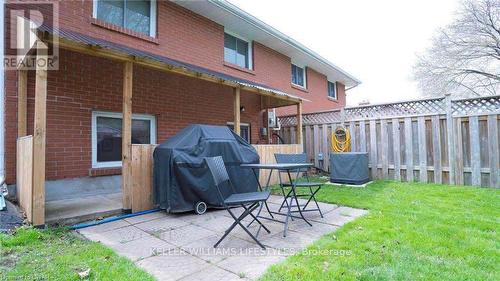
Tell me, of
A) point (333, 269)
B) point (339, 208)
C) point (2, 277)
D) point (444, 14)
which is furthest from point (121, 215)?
point (444, 14)

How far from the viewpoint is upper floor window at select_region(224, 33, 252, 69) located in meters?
9.07

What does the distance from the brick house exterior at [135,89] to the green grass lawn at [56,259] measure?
2238 mm

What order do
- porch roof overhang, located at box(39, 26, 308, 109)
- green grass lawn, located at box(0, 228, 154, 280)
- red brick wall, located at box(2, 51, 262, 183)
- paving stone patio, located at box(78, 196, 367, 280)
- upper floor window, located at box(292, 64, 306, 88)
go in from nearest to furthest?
green grass lawn, located at box(0, 228, 154, 280), paving stone patio, located at box(78, 196, 367, 280), porch roof overhang, located at box(39, 26, 308, 109), red brick wall, located at box(2, 51, 262, 183), upper floor window, located at box(292, 64, 306, 88)

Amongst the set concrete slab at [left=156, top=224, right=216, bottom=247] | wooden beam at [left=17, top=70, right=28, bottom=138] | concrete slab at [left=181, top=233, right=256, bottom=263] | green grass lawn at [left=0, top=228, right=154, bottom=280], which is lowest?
concrete slab at [left=181, top=233, right=256, bottom=263]

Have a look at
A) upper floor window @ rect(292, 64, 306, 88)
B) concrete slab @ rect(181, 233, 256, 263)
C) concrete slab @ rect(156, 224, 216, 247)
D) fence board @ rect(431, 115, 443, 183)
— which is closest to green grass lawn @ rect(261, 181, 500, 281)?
concrete slab @ rect(181, 233, 256, 263)

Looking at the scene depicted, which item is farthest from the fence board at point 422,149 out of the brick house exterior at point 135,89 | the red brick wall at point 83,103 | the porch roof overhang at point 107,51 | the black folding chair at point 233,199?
the red brick wall at point 83,103

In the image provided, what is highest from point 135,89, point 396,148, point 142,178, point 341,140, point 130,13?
point 130,13

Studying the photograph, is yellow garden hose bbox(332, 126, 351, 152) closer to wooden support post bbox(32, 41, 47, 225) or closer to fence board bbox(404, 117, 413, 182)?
fence board bbox(404, 117, 413, 182)

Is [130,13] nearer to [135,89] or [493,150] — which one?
[135,89]

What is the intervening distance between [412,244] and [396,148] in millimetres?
5149

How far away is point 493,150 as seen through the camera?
6156 mm

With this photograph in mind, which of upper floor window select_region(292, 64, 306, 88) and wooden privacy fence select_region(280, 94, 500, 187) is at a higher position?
upper floor window select_region(292, 64, 306, 88)

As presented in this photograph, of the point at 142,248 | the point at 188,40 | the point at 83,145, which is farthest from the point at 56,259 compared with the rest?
the point at 188,40

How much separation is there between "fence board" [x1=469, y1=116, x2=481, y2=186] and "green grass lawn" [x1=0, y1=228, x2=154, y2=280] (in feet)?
24.4
